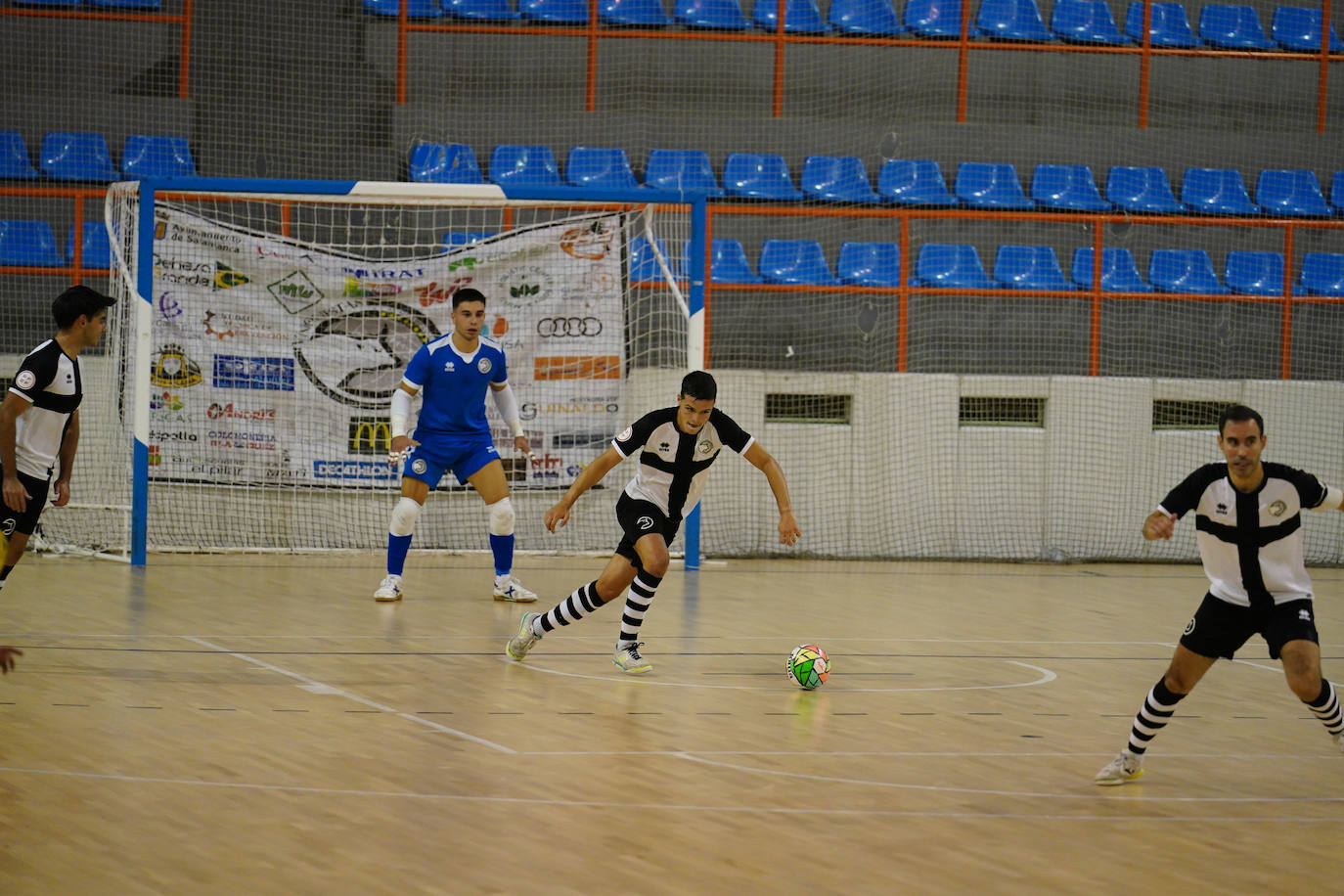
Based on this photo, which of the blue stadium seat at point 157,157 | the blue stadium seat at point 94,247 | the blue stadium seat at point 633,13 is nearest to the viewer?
the blue stadium seat at point 94,247

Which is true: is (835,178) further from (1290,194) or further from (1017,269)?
(1290,194)

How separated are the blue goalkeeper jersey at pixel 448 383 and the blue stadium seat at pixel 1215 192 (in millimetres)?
10843

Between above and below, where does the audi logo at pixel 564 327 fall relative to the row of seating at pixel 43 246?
below

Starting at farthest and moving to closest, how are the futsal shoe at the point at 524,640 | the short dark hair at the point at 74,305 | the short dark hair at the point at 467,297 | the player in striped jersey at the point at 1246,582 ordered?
the short dark hair at the point at 467,297
the futsal shoe at the point at 524,640
the short dark hair at the point at 74,305
the player in striped jersey at the point at 1246,582

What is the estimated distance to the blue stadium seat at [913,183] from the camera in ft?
54.5

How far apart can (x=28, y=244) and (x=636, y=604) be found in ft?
34.8

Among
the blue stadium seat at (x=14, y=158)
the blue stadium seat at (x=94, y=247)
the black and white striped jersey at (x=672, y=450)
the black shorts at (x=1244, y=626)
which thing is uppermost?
the blue stadium seat at (x=14, y=158)

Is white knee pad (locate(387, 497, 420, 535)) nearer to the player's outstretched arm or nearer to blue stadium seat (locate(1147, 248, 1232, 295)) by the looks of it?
the player's outstretched arm

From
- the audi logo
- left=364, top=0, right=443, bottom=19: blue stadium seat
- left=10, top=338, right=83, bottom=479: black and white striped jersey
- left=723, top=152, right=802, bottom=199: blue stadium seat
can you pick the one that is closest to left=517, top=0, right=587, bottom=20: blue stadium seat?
left=364, top=0, right=443, bottom=19: blue stadium seat

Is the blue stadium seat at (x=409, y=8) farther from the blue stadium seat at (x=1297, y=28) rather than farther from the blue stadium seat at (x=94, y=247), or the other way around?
the blue stadium seat at (x=1297, y=28)

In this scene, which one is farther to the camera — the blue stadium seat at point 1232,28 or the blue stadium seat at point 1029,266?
the blue stadium seat at point 1232,28

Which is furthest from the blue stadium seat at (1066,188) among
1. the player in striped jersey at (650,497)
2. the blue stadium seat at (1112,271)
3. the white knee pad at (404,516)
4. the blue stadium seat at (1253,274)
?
the player in striped jersey at (650,497)

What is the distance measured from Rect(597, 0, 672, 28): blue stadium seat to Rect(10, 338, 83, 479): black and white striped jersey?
36.4 feet

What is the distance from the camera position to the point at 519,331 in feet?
44.2
